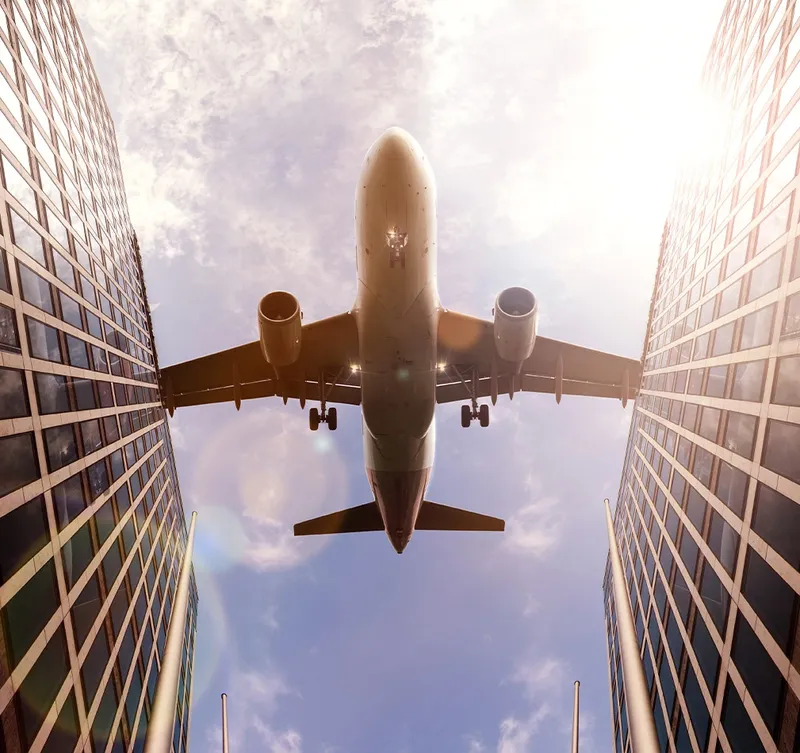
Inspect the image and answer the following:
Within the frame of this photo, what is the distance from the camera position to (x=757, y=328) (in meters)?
12.8

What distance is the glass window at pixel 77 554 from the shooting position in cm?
1369

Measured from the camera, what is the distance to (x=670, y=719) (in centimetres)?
1719

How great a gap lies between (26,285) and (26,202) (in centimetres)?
303

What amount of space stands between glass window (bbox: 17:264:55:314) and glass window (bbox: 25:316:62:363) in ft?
1.95

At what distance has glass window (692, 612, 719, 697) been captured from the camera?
13.7 meters

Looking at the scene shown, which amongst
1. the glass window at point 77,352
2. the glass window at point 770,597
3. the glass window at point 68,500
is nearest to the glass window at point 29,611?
the glass window at point 68,500

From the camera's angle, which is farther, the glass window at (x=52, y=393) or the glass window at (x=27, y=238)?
the glass window at (x=52, y=393)

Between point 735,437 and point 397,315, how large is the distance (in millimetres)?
10815

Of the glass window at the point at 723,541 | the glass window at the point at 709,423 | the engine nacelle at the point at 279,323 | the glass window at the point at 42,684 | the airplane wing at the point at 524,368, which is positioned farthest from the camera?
the airplane wing at the point at 524,368

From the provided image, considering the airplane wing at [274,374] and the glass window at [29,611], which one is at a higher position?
the airplane wing at [274,374]

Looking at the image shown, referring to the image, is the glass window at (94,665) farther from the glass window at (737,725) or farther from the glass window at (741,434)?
the glass window at (741,434)

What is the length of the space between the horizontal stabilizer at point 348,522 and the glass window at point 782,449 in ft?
54.3

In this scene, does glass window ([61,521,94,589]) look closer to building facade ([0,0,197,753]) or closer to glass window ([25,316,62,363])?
building facade ([0,0,197,753])

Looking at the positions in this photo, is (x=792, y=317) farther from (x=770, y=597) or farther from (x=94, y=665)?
(x=94, y=665)
